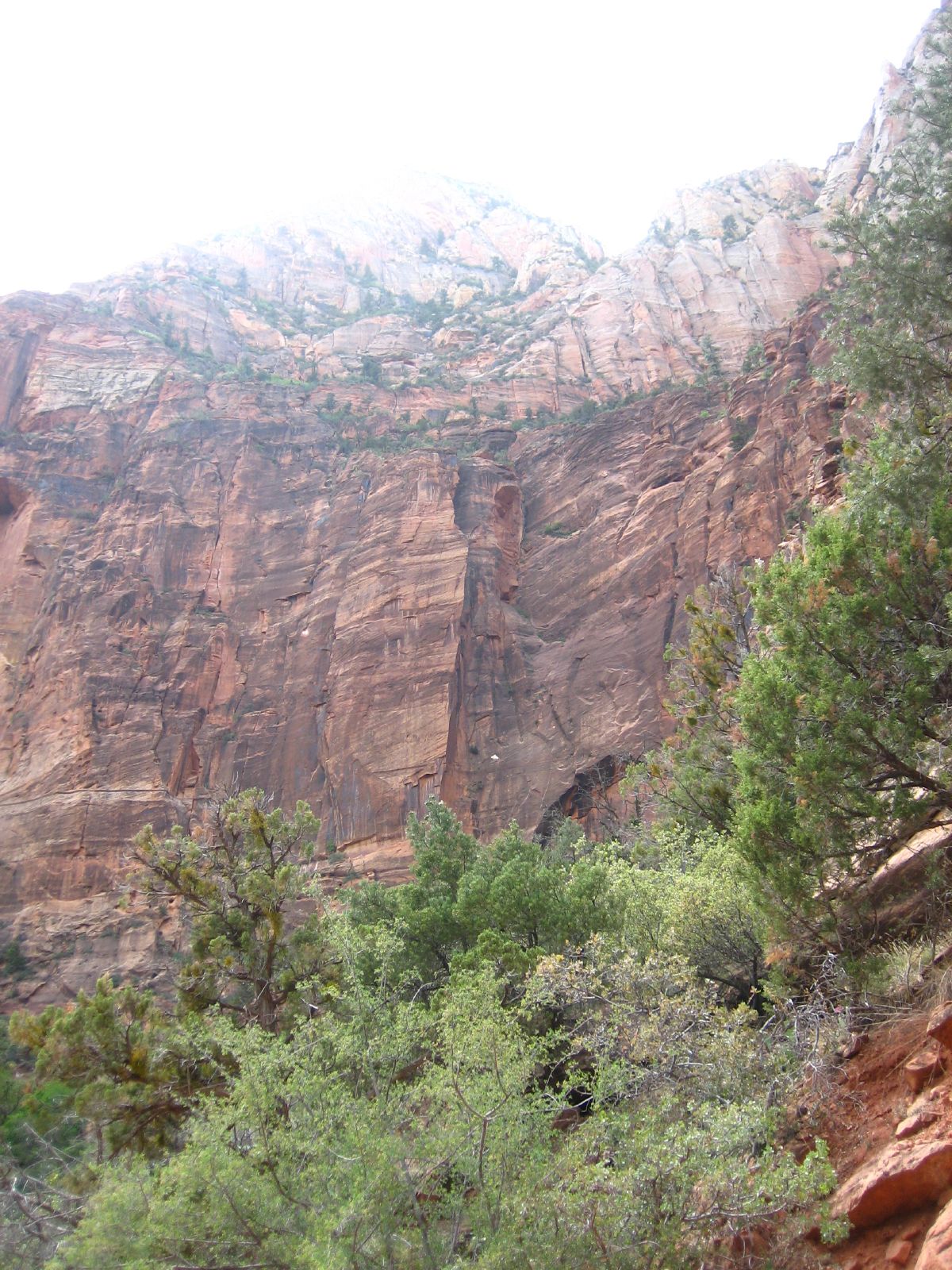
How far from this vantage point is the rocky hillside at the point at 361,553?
115 ft

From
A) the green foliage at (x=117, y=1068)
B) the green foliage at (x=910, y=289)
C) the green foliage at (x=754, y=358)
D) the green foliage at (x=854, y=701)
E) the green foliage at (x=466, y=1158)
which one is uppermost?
the green foliage at (x=754, y=358)

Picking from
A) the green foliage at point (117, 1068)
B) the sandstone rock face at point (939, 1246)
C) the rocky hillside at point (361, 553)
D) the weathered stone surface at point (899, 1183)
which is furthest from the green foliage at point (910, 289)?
the green foliage at point (117, 1068)

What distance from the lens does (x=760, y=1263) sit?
269 inches

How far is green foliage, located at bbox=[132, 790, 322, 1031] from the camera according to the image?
15.4m

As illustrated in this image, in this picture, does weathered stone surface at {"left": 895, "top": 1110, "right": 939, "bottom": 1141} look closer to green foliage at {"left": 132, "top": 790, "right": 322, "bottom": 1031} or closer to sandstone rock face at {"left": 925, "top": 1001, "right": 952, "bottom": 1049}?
sandstone rock face at {"left": 925, "top": 1001, "right": 952, "bottom": 1049}

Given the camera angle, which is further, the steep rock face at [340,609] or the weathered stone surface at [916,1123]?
the steep rock face at [340,609]

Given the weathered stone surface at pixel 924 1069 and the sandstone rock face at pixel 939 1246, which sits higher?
the weathered stone surface at pixel 924 1069

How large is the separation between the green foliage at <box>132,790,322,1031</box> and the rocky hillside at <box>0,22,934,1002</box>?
648 inches

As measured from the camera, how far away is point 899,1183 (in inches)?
249

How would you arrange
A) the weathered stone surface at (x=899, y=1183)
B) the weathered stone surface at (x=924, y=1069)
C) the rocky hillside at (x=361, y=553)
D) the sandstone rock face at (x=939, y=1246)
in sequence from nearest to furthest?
the sandstone rock face at (x=939, y=1246) → the weathered stone surface at (x=899, y=1183) → the weathered stone surface at (x=924, y=1069) → the rocky hillside at (x=361, y=553)

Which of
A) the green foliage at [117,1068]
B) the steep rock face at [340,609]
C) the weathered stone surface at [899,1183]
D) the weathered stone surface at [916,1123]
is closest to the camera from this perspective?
the weathered stone surface at [899,1183]

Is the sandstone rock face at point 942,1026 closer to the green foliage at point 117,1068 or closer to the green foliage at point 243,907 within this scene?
the green foliage at point 117,1068

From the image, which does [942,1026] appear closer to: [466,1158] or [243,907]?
[466,1158]

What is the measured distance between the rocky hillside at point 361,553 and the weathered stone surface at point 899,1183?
23309mm
